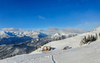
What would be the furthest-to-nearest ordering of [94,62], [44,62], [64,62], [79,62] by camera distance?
1. [44,62]
2. [64,62]
3. [79,62]
4. [94,62]

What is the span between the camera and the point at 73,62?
44.5ft

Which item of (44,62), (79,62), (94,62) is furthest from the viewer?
(44,62)

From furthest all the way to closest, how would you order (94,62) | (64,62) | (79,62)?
(64,62)
(79,62)
(94,62)

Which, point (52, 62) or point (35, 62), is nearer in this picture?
point (52, 62)

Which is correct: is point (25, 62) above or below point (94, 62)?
below

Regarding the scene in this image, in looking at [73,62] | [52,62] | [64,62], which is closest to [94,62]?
[73,62]

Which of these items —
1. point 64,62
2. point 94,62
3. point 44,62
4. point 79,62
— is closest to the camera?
point 94,62

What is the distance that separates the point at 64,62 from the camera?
14219 millimetres

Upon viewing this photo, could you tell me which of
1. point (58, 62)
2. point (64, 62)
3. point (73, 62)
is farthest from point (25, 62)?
point (73, 62)

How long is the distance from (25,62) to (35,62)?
6.35 feet

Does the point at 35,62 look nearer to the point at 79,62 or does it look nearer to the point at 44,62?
the point at 44,62

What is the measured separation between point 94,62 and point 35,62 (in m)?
9.73

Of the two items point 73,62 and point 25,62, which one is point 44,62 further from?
point 73,62

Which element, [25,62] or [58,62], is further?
[25,62]
